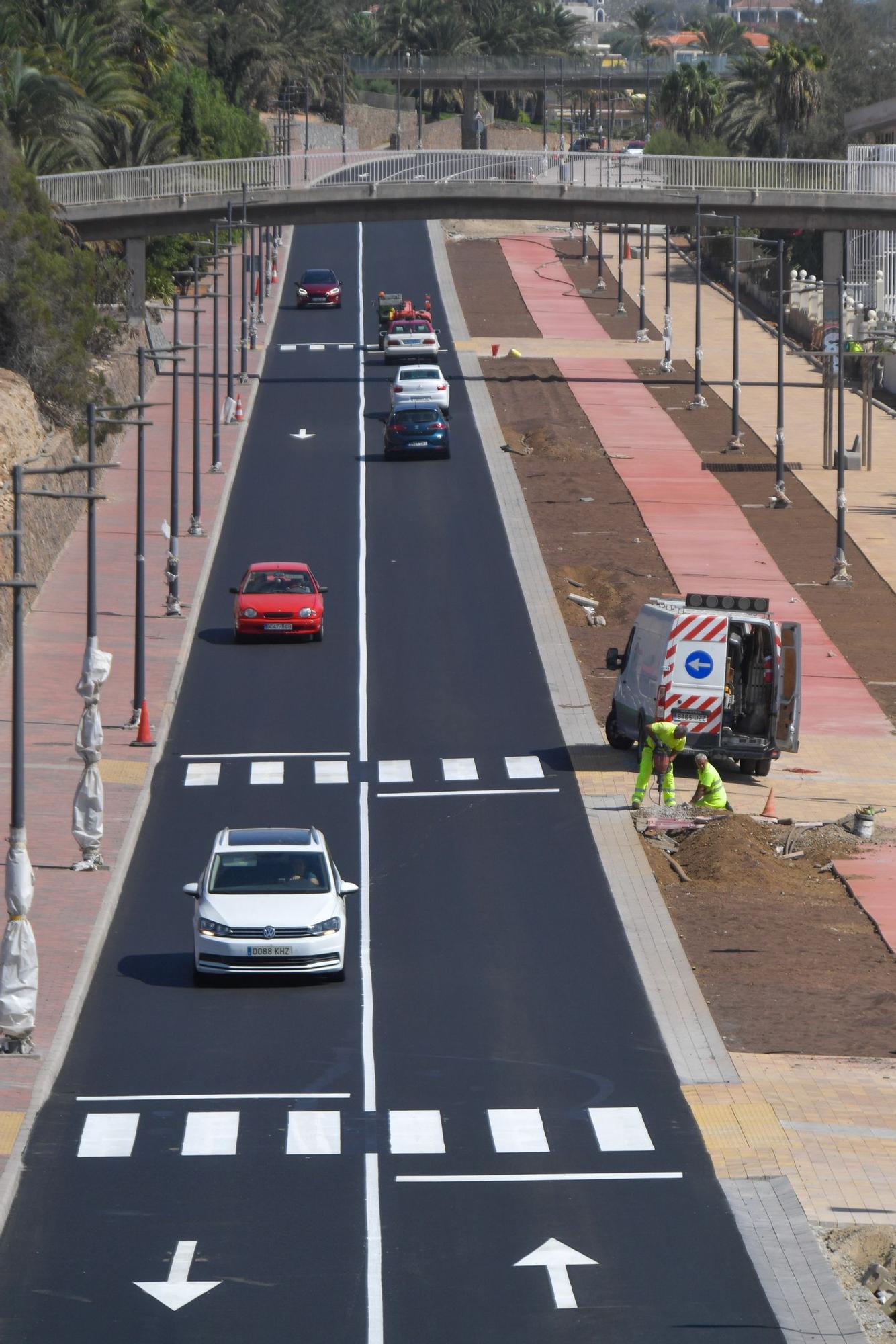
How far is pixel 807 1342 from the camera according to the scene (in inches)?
692

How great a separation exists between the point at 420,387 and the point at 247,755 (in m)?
38.0

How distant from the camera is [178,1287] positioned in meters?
18.8

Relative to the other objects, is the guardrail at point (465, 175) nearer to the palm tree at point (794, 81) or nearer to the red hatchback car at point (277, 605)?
the red hatchback car at point (277, 605)

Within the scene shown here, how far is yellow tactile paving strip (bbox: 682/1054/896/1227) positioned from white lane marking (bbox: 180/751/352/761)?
16.8 m

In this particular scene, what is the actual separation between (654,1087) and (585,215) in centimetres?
6677

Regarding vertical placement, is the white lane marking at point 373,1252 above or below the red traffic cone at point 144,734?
below

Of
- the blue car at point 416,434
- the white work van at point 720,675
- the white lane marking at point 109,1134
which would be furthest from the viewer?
the blue car at point 416,434

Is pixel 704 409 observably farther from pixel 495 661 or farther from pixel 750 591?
pixel 495 661

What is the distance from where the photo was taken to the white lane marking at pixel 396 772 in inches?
1545

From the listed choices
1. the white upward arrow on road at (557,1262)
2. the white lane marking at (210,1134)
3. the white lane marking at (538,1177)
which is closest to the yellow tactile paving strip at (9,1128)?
the white lane marking at (210,1134)

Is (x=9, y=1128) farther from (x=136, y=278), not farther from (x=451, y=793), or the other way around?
(x=136, y=278)

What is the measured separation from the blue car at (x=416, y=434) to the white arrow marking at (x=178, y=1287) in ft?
176

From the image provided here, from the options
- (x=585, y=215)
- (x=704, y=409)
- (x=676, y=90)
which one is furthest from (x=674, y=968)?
(x=676, y=90)

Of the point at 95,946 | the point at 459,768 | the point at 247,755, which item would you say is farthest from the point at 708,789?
the point at 95,946
